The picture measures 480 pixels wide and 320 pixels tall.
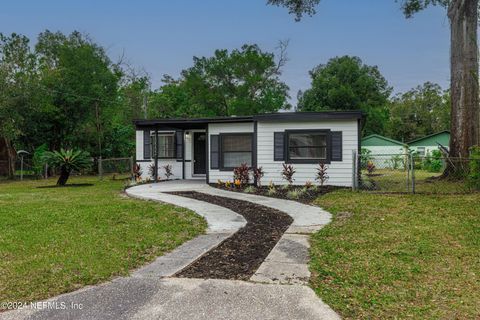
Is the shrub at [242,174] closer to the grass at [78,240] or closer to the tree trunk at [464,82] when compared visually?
the grass at [78,240]

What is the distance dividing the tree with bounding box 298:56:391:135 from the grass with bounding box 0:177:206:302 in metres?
28.1

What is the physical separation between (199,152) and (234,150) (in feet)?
8.48

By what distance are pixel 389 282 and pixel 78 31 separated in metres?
26.2

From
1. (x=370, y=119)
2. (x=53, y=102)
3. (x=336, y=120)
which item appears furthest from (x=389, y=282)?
(x=370, y=119)

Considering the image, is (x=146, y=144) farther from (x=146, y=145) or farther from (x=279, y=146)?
(x=279, y=146)

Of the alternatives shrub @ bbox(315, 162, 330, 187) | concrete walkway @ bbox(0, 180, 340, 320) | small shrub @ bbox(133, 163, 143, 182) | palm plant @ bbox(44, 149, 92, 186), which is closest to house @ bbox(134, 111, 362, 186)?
shrub @ bbox(315, 162, 330, 187)

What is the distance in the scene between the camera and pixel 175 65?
119 feet

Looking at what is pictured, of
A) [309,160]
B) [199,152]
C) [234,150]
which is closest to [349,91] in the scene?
[199,152]

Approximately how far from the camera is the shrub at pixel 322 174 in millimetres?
11297

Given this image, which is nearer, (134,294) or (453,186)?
(134,294)

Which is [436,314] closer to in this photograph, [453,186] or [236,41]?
[453,186]

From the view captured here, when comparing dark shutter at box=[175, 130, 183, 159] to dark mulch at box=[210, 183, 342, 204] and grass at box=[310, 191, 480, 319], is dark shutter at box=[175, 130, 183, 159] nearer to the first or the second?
dark mulch at box=[210, 183, 342, 204]

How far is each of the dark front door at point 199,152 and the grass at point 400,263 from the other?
835 cm

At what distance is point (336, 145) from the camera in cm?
1131
